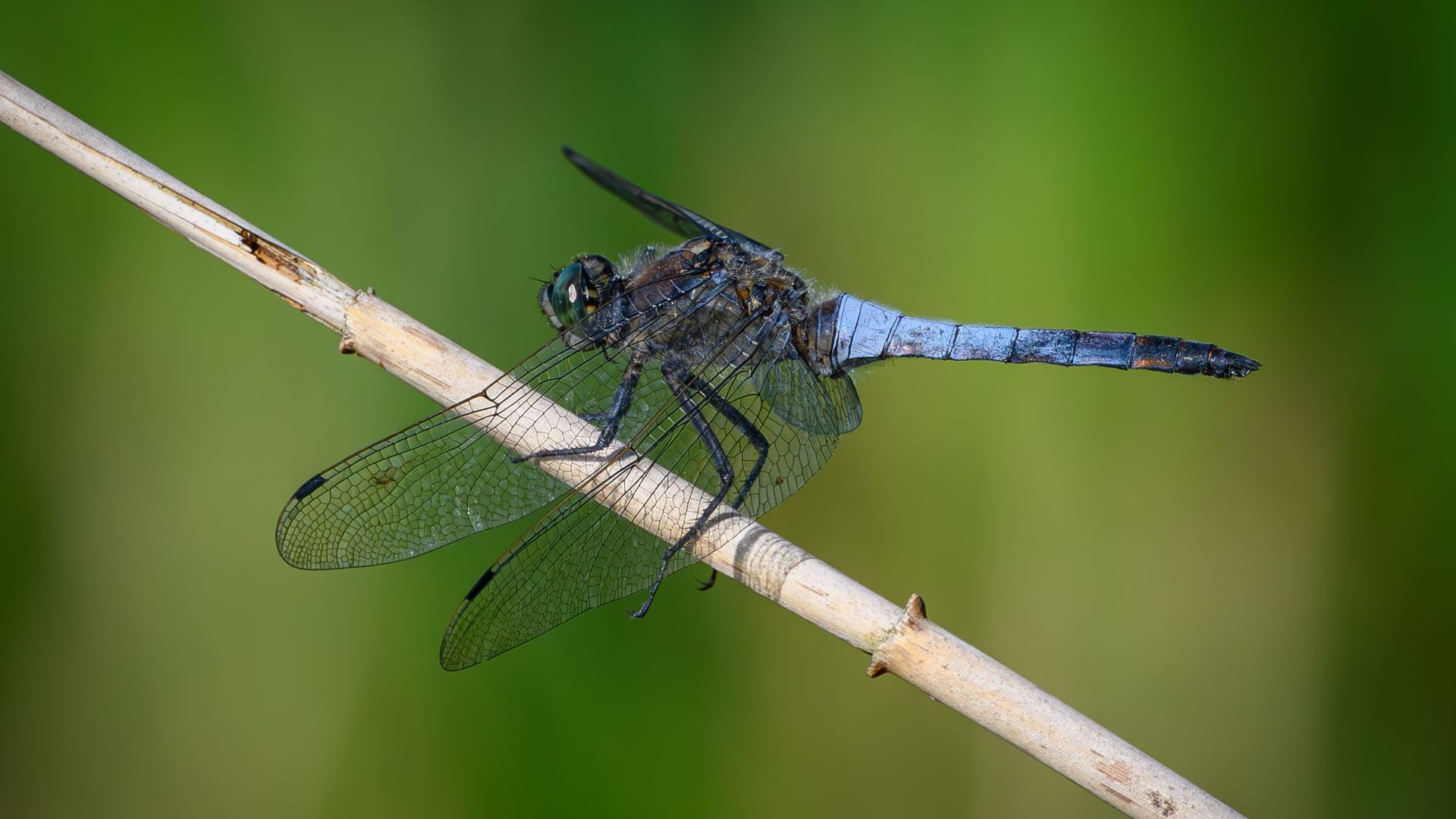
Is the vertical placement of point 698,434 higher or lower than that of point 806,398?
lower

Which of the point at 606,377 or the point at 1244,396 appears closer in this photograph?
the point at 606,377

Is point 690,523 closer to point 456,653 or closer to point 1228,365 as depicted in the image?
point 456,653

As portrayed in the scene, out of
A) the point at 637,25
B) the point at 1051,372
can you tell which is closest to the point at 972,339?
the point at 1051,372

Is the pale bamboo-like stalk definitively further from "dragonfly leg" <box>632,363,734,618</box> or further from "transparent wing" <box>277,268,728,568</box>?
"dragonfly leg" <box>632,363,734,618</box>

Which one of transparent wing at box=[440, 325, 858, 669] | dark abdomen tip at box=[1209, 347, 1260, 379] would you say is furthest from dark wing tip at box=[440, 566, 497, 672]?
dark abdomen tip at box=[1209, 347, 1260, 379]

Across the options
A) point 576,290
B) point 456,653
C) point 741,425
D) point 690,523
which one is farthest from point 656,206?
point 456,653

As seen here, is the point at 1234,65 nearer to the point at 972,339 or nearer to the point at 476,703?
the point at 972,339

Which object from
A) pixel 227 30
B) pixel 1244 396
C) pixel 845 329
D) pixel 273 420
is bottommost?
pixel 273 420

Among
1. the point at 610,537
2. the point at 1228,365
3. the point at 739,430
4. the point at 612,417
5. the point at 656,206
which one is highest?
the point at 1228,365
